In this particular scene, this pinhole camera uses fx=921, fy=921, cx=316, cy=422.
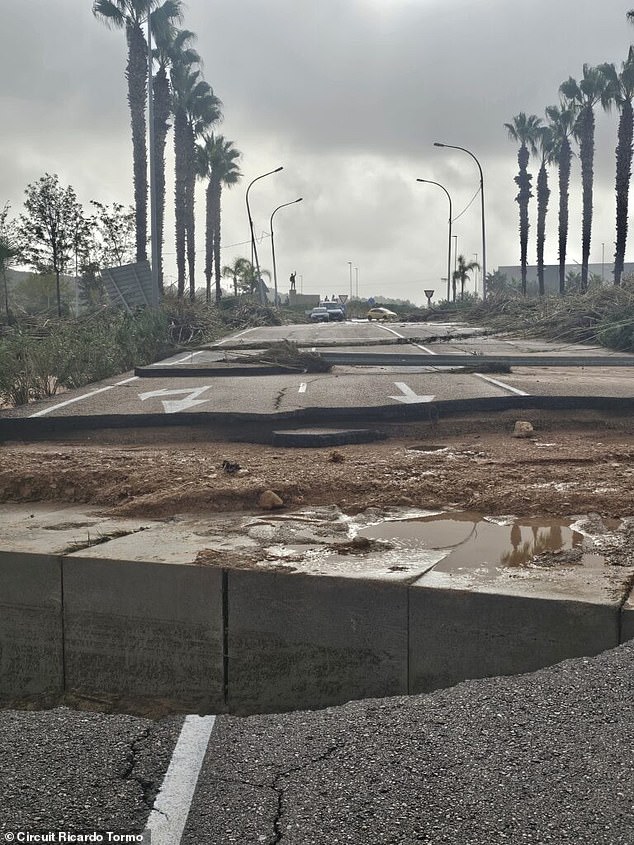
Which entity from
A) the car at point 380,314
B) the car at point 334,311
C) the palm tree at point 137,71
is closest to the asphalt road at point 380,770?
the palm tree at point 137,71

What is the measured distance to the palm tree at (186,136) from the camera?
164 ft

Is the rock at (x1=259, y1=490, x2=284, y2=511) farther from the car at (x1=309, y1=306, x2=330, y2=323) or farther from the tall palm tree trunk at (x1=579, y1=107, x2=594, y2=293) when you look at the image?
the car at (x1=309, y1=306, x2=330, y2=323)

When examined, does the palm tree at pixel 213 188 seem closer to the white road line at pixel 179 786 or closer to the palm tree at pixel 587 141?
the palm tree at pixel 587 141

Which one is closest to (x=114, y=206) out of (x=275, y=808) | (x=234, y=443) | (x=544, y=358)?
(x=544, y=358)

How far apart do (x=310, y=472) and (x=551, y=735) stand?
458cm

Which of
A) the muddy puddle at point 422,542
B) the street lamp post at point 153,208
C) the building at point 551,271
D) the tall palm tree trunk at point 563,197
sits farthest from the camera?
the building at point 551,271

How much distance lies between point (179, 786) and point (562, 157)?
212 ft

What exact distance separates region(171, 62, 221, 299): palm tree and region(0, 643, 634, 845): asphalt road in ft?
147

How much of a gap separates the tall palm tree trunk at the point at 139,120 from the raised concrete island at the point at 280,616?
33468 mm

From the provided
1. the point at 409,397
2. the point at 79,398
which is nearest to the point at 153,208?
the point at 79,398

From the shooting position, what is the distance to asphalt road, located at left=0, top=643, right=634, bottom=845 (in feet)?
10.4

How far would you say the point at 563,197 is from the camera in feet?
201

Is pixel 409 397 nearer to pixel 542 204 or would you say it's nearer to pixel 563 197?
pixel 563 197

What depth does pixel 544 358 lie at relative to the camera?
18562 millimetres
